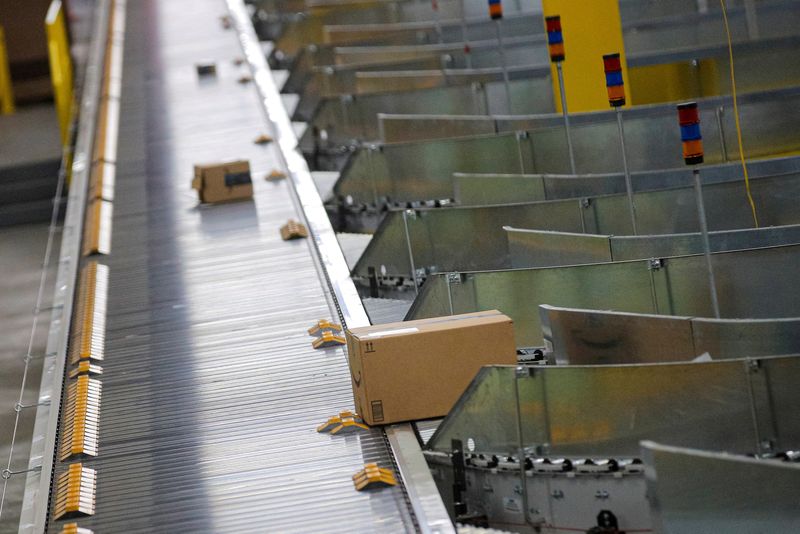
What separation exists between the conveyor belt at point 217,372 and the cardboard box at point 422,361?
0.62ft

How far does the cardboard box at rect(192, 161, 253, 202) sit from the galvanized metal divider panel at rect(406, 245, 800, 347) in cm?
366

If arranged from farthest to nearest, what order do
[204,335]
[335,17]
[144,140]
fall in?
[335,17]
[144,140]
[204,335]

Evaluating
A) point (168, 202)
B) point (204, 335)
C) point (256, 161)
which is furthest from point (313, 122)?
point (204, 335)

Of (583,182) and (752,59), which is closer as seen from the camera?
(583,182)

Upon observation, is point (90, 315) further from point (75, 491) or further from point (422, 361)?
point (422, 361)

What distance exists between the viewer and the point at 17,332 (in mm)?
10664

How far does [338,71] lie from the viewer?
11.9m

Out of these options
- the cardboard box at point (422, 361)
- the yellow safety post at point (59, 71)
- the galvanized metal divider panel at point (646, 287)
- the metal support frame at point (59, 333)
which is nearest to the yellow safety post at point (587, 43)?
the galvanized metal divider panel at point (646, 287)

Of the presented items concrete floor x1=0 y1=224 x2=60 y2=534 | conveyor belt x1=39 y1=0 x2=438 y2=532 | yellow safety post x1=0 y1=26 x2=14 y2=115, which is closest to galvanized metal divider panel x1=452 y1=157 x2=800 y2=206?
conveyor belt x1=39 y1=0 x2=438 y2=532

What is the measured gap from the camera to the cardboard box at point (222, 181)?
31.4 ft

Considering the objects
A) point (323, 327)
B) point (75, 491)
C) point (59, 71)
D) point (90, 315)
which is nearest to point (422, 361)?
point (323, 327)

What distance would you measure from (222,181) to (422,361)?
4.45m

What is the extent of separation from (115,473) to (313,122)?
5.80m

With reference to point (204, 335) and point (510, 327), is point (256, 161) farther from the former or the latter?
point (510, 327)
